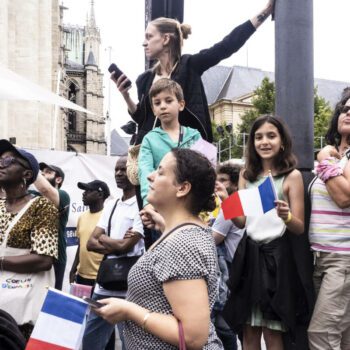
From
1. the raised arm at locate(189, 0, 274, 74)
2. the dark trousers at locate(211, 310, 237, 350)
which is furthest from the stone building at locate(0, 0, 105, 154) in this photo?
the raised arm at locate(189, 0, 274, 74)

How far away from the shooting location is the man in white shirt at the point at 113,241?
15.6 feet

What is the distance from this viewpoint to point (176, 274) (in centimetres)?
213

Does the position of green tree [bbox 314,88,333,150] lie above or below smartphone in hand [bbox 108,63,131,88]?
above

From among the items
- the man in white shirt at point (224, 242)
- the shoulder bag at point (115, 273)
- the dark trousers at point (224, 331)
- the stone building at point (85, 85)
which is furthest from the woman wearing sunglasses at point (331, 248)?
the stone building at point (85, 85)

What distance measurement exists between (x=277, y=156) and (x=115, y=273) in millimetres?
1819

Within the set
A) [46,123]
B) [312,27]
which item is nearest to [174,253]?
[312,27]

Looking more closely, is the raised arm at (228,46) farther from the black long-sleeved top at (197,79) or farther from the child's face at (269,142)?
the child's face at (269,142)

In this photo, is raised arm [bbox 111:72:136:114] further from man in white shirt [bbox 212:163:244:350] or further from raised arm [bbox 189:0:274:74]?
man in white shirt [bbox 212:163:244:350]

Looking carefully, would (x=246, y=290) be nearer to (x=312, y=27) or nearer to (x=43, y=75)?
(x=312, y=27)

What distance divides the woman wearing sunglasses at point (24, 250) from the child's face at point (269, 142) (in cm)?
143

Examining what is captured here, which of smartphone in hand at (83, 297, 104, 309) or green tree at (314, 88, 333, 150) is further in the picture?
green tree at (314, 88, 333, 150)

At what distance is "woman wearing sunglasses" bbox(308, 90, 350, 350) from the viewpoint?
3396mm

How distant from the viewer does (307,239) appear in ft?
11.9

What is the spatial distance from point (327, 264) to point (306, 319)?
0.41 metres
